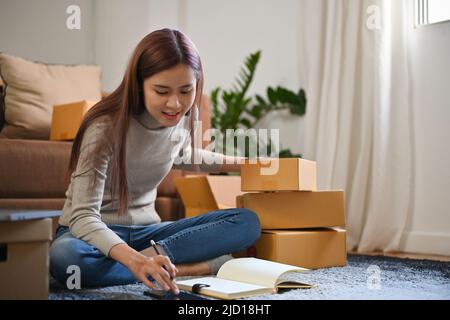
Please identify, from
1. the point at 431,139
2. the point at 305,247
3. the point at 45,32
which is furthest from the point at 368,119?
the point at 45,32

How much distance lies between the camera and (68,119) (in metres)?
1.96

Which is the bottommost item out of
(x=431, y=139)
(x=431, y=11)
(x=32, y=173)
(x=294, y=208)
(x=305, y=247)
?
(x=305, y=247)

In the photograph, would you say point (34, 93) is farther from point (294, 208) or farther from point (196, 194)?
point (294, 208)

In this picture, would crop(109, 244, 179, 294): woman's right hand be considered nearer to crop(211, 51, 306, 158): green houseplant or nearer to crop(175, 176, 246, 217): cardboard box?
crop(175, 176, 246, 217): cardboard box

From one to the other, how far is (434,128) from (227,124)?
1126 millimetres

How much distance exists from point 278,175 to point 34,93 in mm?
1208

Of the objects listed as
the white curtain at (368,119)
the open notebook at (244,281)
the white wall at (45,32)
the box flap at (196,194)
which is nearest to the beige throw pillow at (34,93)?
the white wall at (45,32)

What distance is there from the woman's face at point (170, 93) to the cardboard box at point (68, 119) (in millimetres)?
709

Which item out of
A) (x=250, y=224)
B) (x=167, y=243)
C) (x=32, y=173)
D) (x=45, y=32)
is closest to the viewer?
(x=167, y=243)

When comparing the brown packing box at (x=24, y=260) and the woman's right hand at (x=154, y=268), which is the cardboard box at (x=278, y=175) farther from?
the brown packing box at (x=24, y=260)

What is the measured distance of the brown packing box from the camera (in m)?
0.90

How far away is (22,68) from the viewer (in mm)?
2246
